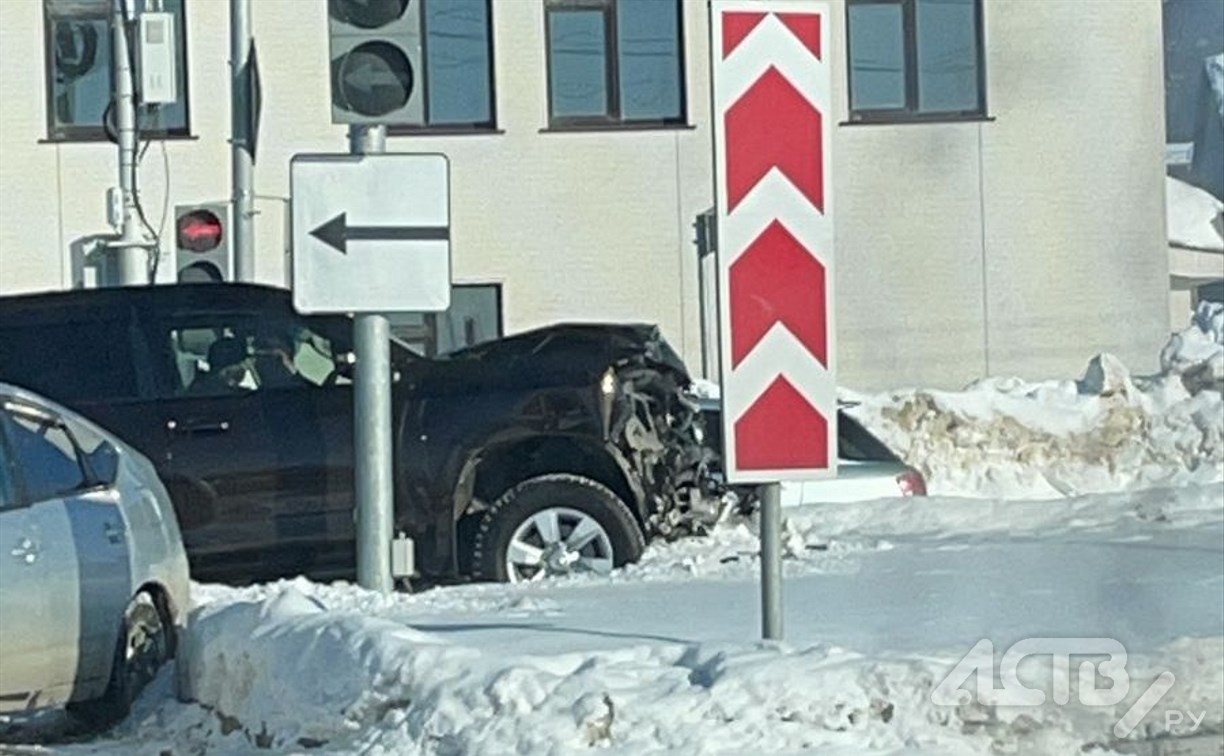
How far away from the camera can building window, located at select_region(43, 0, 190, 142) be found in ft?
87.7

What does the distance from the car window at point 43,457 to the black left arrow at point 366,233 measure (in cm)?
148

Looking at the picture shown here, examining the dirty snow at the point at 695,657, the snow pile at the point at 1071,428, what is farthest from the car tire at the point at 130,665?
the snow pile at the point at 1071,428

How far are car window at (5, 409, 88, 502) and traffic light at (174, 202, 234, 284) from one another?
6.53 m

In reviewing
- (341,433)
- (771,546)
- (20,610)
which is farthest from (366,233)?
(771,546)

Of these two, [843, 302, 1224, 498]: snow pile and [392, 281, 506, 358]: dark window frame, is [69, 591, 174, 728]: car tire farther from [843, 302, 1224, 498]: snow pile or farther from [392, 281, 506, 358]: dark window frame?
[392, 281, 506, 358]: dark window frame

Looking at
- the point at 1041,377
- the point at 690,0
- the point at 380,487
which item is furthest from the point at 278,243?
the point at 380,487

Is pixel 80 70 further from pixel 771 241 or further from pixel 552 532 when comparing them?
pixel 771 241

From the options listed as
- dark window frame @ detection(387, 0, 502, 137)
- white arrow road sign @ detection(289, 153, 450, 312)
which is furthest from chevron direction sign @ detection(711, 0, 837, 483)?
dark window frame @ detection(387, 0, 502, 137)

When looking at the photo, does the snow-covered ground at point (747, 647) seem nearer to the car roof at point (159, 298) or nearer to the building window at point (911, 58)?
the car roof at point (159, 298)

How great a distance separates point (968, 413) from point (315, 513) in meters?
9.58

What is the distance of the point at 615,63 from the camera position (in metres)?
27.2

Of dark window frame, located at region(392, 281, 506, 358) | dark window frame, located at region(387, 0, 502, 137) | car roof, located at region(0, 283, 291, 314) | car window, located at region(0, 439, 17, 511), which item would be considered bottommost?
car window, located at region(0, 439, 17, 511)

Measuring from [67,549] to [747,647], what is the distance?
3.45 m

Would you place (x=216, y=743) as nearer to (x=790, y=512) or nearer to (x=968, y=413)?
(x=790, y=512)
